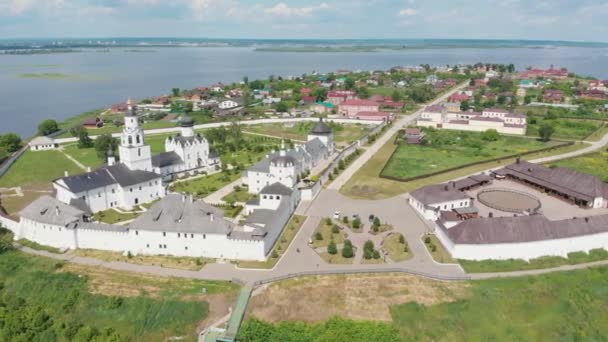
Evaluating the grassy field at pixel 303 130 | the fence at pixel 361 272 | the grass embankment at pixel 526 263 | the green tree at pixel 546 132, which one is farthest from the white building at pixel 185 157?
the green tree at pixel 546 132

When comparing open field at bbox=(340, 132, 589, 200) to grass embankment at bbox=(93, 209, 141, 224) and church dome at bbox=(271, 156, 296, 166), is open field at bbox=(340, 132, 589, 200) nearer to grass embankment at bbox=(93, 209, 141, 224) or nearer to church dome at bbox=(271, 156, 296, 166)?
church dome at bbox=(271, 156, 296, 166)

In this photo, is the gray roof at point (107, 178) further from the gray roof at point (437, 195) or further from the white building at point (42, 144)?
the white building at point (42, 144)

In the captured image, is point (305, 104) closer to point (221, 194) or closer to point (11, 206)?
point (221, 194)

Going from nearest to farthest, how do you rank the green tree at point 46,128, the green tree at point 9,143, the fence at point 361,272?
the fence at point 361,272, the green tree at point 9,143, the green tree at point 46,128

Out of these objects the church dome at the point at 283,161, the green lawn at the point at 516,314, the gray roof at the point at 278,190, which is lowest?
the green lawn at the point at 516,314

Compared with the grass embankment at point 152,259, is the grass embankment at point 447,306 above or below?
below

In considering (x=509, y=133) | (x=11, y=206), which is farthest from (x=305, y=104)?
(x=11, y=206)
